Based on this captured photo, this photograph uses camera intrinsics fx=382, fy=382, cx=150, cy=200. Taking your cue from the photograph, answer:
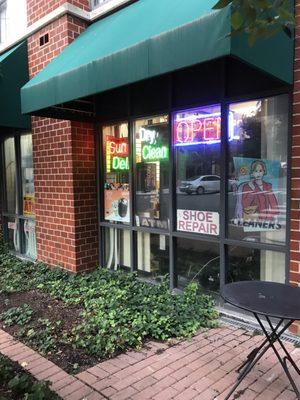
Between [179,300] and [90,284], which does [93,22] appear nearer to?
[90,284]

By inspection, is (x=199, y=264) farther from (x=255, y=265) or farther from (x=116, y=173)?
(x=116, y=173)

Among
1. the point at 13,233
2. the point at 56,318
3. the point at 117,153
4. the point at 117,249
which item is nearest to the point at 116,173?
the point at 117,153

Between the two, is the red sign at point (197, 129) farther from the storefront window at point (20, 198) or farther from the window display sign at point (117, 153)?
the storefront window at point (20, 198)

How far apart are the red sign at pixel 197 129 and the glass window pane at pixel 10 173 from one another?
12.8 ft

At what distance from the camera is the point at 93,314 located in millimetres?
4145

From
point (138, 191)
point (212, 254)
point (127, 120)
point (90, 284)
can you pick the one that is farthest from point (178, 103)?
point (90, 284)

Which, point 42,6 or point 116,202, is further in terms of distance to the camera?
point 42,6

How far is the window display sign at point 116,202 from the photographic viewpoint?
17.5 feet

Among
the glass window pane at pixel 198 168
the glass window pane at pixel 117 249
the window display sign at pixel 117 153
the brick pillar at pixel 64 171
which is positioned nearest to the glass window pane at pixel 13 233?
the brick pillar at pixel 64 171

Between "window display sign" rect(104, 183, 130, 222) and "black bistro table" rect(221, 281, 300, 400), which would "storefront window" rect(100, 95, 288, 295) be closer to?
"window display sign" rect(104, 183, 130, 222)

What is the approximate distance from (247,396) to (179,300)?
5.34 ft

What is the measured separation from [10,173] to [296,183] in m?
5.68

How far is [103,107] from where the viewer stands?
5480mm

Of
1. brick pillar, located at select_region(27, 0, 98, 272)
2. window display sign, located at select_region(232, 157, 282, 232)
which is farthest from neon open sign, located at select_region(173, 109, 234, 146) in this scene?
brick pillar, located at select_region(27, 0, 98, 272)
